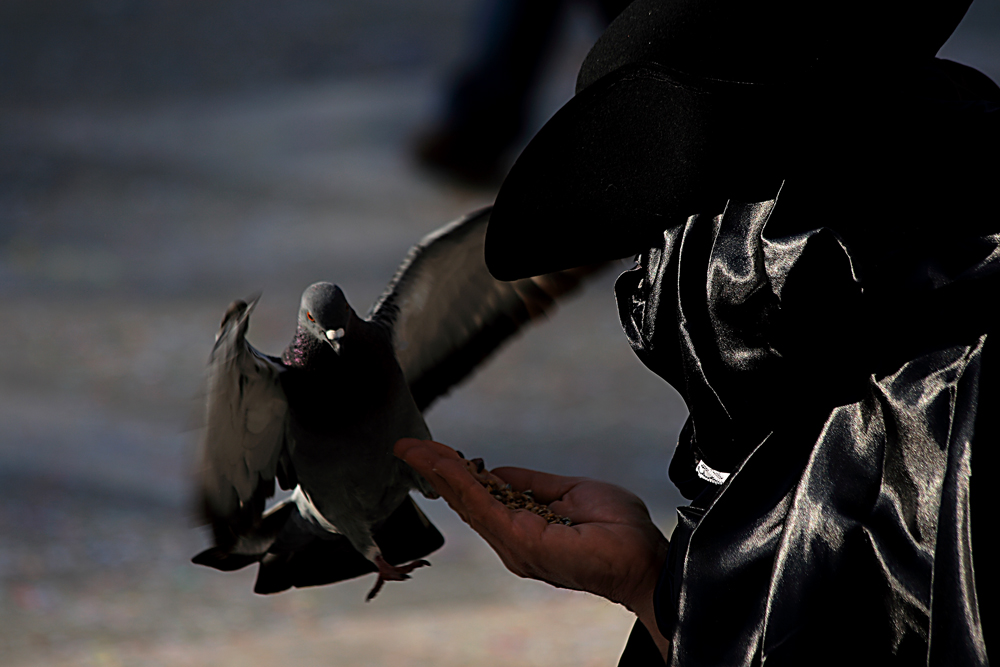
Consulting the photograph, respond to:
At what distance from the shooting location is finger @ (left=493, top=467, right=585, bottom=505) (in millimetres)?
724

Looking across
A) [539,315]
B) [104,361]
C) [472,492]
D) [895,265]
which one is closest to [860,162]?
[895,265]

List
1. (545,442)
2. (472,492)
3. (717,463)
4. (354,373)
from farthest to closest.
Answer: (545,442)
(354,373)
(472,492)
(717,463)

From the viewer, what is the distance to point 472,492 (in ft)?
2.07

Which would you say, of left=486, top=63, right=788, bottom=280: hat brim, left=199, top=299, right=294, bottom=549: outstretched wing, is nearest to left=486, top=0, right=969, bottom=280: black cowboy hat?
left=486, top=63, right=788, bottom=280: hat brim

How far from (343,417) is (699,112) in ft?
1.69

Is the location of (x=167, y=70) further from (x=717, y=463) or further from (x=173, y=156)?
(x=717, y=463)

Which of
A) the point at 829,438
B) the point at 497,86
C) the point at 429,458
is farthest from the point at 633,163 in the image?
the point at 497,86

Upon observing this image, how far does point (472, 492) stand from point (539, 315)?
0.36m

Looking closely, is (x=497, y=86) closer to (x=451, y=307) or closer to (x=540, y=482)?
(x=451, y=307)

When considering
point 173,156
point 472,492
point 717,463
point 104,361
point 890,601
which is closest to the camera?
point 890,601

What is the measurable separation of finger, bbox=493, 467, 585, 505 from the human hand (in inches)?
0.7

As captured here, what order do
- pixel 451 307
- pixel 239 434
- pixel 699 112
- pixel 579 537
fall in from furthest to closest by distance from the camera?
pixel 451 307
pixel 239 434
pixel 579 537
pixel 699 112

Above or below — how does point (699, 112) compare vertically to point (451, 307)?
above

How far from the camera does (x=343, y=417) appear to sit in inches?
33.7
